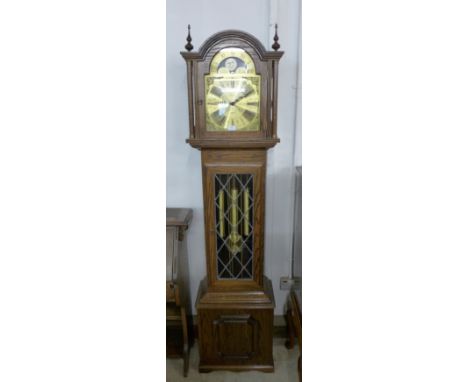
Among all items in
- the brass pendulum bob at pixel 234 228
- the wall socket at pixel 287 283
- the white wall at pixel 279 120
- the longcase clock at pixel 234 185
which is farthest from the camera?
the wall socket at pixel 287 283

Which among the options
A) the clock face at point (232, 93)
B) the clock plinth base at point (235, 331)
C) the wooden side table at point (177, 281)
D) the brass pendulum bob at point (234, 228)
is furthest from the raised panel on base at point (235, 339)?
the clock face at point (232, 93)

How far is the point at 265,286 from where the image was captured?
136 cm

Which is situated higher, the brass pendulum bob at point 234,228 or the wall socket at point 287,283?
the brass pendulum bob at point 234,228

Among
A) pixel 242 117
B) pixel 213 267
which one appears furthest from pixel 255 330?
pixel 242 117

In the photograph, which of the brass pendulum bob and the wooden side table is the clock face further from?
the wooden side table

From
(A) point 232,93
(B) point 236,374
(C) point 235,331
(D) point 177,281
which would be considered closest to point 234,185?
(A) point 232,93

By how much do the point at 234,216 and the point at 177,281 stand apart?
35 centimetres

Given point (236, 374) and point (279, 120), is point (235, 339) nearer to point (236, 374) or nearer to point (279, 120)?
point (236, 374)

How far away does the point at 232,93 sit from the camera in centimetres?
116

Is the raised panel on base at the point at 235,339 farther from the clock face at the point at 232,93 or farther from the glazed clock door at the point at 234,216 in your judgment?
the clock face at the point at 232,93

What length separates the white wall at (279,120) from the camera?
4.54 feet

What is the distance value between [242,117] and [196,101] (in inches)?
6.8

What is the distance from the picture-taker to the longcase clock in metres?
1.14
